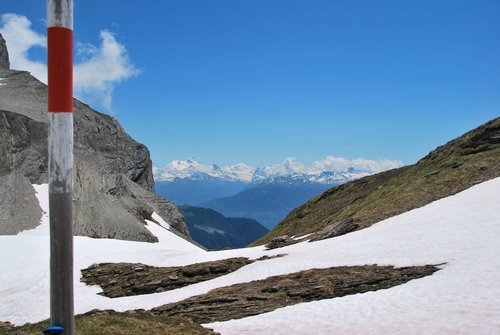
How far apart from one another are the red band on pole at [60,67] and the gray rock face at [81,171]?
272ft

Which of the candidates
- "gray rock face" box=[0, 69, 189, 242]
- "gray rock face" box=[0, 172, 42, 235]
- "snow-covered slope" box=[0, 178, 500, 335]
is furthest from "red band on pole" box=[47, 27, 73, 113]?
"gray rock face" box=[0, 69, 189, 242]

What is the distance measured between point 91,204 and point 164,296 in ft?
237

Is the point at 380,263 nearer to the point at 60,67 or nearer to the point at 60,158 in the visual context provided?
the point at 60,158

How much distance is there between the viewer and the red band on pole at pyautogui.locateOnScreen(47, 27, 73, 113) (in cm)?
736

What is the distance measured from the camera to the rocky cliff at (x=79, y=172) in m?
89.4

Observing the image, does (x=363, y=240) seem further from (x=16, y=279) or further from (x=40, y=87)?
(x=40, y=87)

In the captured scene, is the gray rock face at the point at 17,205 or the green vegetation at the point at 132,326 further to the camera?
the gray rock face at the point at 17,205

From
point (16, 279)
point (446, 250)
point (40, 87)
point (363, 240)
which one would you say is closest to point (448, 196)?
point (363, 240)

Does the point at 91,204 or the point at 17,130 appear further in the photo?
the point at 17,130

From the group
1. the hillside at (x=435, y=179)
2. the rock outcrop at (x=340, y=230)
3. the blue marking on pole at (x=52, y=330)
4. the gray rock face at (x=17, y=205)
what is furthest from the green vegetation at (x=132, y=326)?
the gray rock face at (x=17, y=205)

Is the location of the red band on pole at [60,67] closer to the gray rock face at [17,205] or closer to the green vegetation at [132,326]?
the green vegetation at [132,326]

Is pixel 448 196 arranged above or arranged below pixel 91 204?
below

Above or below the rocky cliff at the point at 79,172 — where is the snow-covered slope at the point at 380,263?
below

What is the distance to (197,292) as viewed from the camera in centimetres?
2933
